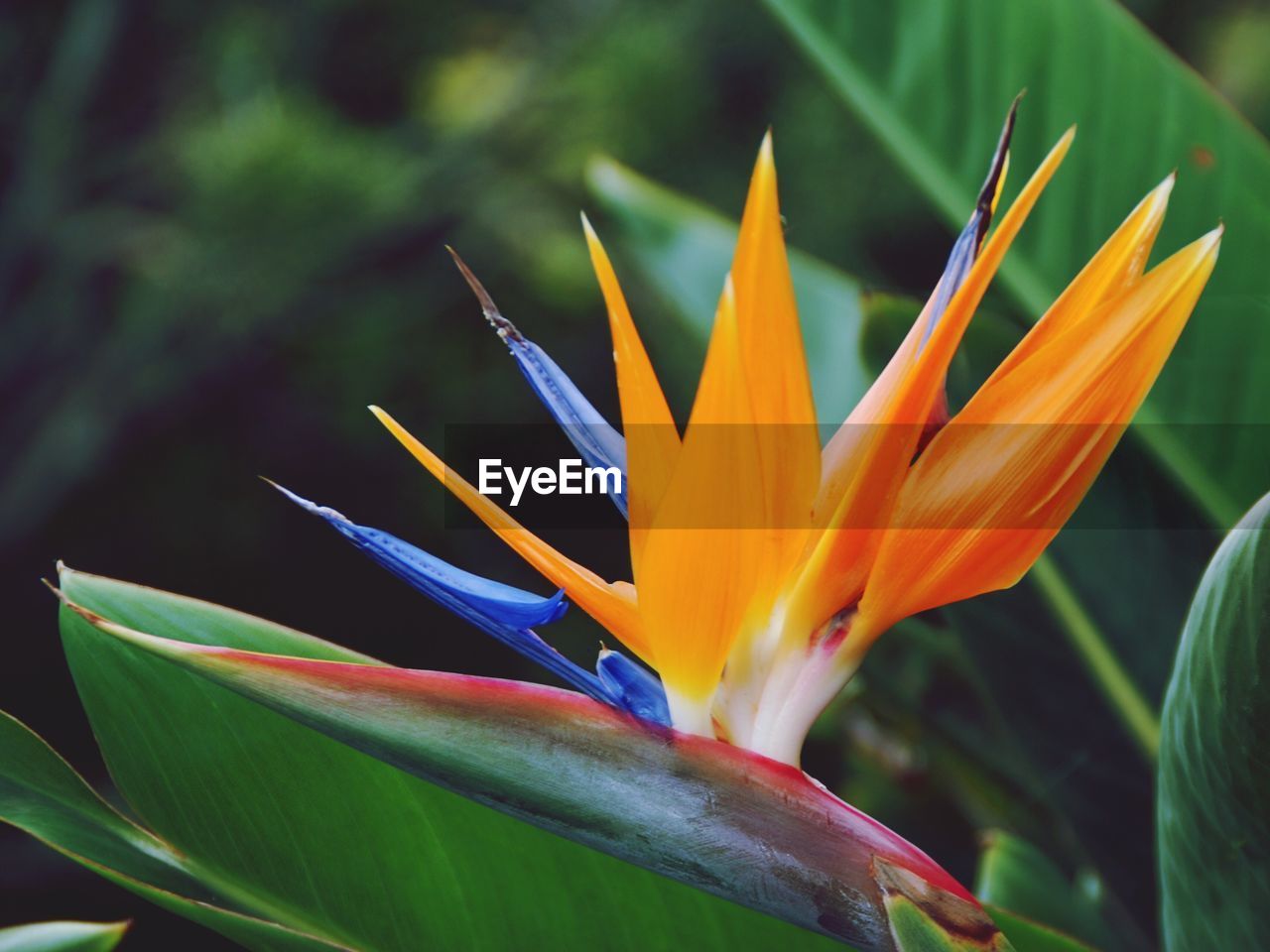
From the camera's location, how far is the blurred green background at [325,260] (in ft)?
5.24

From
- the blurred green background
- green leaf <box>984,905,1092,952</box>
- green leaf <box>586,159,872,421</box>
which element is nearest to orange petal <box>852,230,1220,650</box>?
green leaf <box>984,905,1092,952</box>

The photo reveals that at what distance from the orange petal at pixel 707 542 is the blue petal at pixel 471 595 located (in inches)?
0.9

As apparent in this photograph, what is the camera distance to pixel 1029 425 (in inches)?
12.1

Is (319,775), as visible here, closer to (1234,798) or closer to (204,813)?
(204,813)

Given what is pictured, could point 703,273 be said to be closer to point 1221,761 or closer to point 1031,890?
point 1031,890

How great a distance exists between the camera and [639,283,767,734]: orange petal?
0.29 meters

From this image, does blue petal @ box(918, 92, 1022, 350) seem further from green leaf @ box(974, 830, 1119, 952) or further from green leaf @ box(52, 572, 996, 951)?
green leaf @ box(974, 830, 1119, 952)

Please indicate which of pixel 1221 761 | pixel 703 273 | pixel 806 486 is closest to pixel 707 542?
pixel 806 486

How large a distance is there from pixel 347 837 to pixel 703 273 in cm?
52

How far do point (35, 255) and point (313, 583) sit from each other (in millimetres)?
600

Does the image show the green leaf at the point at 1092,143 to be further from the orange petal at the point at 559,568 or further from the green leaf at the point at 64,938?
the green leaf at the point at 64,938

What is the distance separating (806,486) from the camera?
0.32 meters

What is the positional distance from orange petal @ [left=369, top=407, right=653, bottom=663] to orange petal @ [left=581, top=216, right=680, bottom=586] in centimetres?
2

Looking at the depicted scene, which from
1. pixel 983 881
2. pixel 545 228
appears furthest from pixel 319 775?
pixel 545 228
